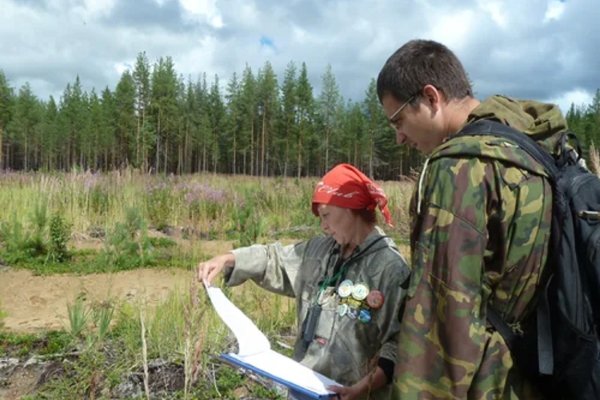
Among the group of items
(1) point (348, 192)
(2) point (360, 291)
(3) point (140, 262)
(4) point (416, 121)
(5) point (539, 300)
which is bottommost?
(3) point (140, 262)

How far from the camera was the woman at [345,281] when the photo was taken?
1.79 meters

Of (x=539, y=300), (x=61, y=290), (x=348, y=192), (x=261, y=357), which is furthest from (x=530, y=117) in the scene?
(x=61, y=290)

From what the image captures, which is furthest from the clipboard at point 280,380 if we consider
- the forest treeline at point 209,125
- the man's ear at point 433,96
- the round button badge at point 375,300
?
the forest treeline at point 209,125

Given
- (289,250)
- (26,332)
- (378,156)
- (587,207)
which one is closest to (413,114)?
(587,207)

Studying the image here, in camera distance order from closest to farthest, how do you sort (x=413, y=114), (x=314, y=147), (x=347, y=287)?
(x=413, y=114) < (x=347, y=287) < (x=314, y=147)

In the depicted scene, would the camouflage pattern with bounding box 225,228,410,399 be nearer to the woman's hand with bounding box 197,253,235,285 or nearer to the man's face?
the woman's hand with bounding box 197,253,235,285

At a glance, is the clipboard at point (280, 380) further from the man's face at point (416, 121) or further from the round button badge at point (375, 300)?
the man's face at point (416, 121)

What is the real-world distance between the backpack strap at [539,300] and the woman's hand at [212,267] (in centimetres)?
116

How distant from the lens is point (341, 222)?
1958 millimetres

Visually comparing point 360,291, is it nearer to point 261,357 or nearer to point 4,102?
point 261,357

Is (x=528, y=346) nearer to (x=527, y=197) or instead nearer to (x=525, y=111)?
(x=527, y=197)

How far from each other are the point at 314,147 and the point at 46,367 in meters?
52.9

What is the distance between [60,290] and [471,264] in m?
5.79

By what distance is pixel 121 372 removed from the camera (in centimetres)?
327
